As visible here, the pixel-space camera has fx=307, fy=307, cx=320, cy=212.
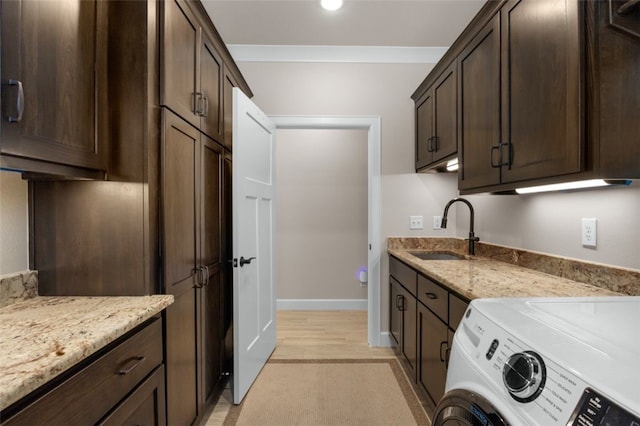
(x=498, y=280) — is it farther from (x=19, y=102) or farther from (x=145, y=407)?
(x=19, y=102)

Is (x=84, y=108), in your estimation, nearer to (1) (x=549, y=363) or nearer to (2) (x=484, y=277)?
(1) (x=549, y=363)

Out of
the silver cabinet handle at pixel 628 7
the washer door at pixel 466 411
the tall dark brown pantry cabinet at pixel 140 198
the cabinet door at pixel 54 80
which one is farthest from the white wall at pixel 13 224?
the silver cabinet handle at pixel 628 7

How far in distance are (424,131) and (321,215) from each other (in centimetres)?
166

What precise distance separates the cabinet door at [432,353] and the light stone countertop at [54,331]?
1278 millimetres

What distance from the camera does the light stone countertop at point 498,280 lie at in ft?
3.95

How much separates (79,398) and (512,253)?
2124 mm

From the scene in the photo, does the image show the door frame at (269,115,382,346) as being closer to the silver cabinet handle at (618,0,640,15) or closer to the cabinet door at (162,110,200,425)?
the cabinet door at (162,110,200,425)

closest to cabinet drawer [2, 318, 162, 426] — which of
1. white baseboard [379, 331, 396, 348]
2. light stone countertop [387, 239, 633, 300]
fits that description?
light stone countertop [387, 239, 633, 300]

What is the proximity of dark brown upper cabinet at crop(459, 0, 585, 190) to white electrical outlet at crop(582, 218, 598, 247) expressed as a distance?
1.18 ft

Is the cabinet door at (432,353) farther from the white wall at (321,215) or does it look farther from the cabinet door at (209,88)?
the white wall at (321,215)

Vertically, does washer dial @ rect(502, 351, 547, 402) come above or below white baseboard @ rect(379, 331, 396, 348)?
above

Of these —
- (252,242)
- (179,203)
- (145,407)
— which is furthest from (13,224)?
(252,242)

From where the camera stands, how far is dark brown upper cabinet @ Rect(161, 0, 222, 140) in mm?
1321

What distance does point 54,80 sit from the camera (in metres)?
0.99
